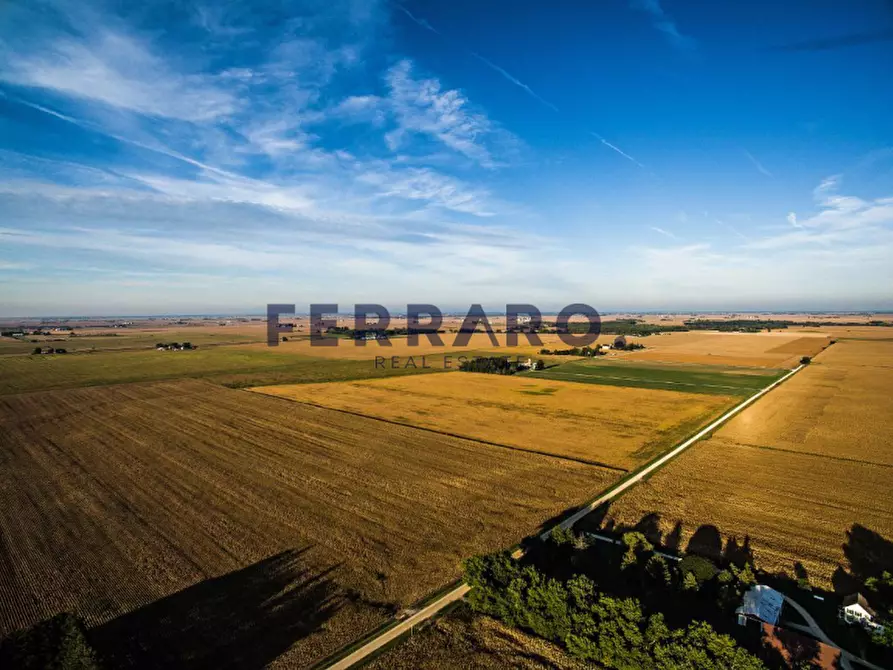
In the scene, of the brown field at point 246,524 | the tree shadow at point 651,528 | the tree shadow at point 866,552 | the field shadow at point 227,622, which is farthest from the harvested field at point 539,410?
the field shadow at point 227,622

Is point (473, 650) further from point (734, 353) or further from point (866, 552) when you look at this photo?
point (734, 353)

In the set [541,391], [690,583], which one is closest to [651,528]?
[690,583]

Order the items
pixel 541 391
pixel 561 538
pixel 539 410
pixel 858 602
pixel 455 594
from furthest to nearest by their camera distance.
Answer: pixel 541 391 → pixel 539 410 → pixel 561 538 → pixel 455 594 → pixel 858 602

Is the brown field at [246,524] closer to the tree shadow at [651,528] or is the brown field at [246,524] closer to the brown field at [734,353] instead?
the tree shadow at [651,528]

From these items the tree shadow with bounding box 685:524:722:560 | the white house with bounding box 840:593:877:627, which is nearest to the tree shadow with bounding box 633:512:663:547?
the tree shadow with bounding box 685:524:722:560

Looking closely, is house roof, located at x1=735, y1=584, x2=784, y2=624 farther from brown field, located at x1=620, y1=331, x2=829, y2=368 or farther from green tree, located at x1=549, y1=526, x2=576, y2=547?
brown field, located at x1=620, y1=331, x2=829, y2=368
